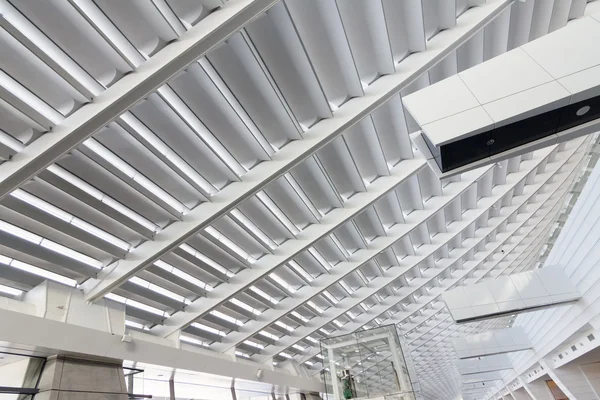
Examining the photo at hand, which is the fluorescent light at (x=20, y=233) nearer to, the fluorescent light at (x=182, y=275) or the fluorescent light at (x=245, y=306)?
the fluorescent light at (x=182, y=275)

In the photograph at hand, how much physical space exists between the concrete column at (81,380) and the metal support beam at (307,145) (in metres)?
1.47

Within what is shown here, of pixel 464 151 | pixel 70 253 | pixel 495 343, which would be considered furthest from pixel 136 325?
pixel 495 343

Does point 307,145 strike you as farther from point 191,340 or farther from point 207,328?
point 191,340

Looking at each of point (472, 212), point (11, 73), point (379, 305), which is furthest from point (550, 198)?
point (11, 73)

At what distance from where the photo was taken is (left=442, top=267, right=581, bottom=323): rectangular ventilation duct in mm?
14641

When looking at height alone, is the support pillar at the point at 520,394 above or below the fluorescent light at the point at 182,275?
below

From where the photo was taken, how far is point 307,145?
8312 mm

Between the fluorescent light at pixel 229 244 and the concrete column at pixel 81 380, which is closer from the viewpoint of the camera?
the concrete column at pixel 81 380

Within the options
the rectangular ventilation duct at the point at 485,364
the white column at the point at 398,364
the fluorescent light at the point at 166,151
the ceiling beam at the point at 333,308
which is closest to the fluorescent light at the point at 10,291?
the fluorescent light at the point at 166,151

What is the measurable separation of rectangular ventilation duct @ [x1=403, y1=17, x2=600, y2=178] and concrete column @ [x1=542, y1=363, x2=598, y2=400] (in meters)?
21.3

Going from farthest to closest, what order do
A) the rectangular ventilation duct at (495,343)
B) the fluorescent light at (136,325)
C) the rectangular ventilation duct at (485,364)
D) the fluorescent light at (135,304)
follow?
the rectangular ventilation duct at (485,364) < the rectangular ventilation duct at (495,343) < the fluorescent light at (136,325) < the fluorescent light at (135,304)

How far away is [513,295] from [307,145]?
12.2m

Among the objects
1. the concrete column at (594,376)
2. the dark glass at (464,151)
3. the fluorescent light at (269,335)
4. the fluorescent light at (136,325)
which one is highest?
the fluorescent light at (269,335)

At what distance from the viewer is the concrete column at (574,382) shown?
20.0 m
